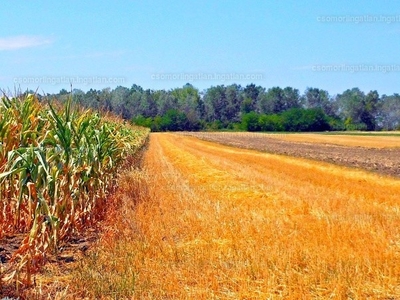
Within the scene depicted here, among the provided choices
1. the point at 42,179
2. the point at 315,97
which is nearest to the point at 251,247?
the point at 42,179

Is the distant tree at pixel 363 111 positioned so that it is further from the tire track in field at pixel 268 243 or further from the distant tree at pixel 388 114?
the tire track in field at pixel 268 243

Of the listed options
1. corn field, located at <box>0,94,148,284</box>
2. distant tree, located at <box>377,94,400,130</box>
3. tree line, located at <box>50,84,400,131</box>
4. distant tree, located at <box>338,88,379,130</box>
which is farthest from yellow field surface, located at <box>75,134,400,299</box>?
distant tree, located at <box>377,94,400,130</box>

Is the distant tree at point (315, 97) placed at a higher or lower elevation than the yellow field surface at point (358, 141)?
higher

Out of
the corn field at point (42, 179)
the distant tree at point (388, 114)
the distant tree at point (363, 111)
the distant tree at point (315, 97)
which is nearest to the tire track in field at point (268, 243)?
the corn field at point (42, 179)

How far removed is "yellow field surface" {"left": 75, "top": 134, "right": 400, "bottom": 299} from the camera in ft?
17.3

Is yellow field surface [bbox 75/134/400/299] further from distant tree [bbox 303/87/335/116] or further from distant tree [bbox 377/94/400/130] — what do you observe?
distant tree [bbox 303/87/335/116]

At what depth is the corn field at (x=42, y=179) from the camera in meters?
5.84

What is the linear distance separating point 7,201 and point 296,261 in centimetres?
417

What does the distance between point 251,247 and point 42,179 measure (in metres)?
2.98

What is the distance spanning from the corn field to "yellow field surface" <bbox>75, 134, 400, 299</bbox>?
0.62 meters

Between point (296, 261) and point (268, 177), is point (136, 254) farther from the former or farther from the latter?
point (268, 177)

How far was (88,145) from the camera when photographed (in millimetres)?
8797

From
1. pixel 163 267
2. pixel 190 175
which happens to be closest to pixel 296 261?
pixel 163 267

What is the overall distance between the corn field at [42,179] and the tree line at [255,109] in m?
89.0
